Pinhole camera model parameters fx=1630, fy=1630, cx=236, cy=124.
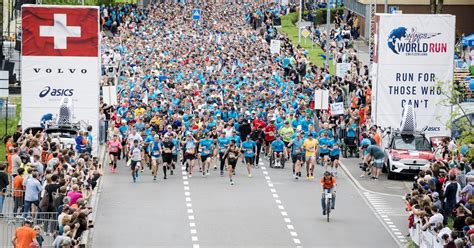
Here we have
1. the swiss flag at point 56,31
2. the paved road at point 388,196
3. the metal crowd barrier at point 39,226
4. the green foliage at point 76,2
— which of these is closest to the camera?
the metal crowd barrier at point 39,226

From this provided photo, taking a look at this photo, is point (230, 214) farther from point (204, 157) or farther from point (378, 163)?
point (378, 163)

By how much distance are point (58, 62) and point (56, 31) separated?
88cm

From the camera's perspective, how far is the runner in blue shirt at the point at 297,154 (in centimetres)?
4566

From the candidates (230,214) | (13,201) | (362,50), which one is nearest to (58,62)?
(230,214)

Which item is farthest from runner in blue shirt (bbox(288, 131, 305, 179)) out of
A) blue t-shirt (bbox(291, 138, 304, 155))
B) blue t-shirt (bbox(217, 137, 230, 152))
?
blue t-shirt (bbox(217, 137, 230, 152))

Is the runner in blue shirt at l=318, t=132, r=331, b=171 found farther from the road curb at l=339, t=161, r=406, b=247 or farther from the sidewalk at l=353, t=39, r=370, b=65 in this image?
the sidewalk at l=353, t=39, r=370, b=65

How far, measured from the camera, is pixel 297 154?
45.6m

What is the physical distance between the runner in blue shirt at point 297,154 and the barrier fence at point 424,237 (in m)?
9.56

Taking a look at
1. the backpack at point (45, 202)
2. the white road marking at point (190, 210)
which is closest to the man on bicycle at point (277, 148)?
the white road marking at point (190, 210)

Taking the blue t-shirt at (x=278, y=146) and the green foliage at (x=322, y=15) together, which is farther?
the green foliage at (x=322, y=15)

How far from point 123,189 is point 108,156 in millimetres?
6019

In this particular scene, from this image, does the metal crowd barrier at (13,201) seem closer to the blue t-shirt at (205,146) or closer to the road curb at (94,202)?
the road curb at (94,202)

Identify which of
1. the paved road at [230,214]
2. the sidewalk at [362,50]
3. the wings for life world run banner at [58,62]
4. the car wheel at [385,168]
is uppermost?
the sidewalk at [362,50]

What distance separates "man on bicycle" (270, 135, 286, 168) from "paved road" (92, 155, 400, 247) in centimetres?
52
